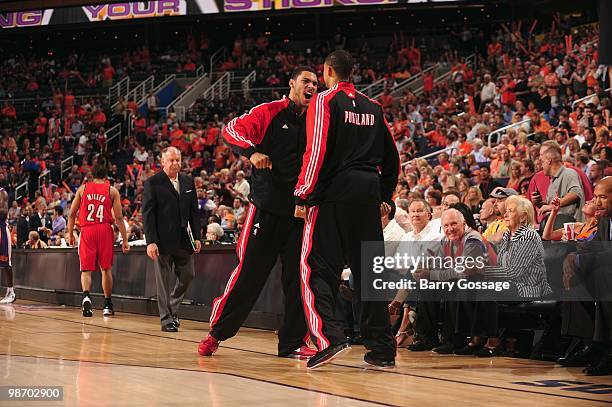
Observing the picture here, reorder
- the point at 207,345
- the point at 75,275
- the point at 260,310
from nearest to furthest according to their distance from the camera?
the point at 207,345 < the point at 260,310 < the point at 75,275

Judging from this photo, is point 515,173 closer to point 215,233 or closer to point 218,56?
point 215,233

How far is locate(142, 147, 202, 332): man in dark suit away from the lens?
9031 mm

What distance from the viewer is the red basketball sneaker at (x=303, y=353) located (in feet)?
20.9

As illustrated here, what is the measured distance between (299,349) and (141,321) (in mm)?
4050

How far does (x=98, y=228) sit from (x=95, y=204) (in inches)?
11.4

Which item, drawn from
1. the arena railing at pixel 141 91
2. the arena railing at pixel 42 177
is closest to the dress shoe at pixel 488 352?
the arena railing at pixel 42 177

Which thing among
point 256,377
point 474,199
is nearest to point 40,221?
point 474,199

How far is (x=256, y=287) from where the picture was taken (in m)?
6.53

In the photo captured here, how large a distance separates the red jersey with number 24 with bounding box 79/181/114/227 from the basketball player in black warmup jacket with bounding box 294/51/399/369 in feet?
18.8

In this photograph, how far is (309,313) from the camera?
5.70 meters

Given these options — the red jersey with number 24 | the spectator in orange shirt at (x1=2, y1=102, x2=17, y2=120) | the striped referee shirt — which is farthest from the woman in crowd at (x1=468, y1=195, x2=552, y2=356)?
the spectator in orange shirt at (x1=2, y1=102, x2=17, y2=120)

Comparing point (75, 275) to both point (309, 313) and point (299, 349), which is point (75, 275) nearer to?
point (299, 349)

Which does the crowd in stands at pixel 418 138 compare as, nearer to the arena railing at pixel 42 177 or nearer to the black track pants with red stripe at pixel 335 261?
the arena railing at pixel 42 177

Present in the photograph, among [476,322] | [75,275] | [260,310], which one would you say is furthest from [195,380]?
[75,275]
